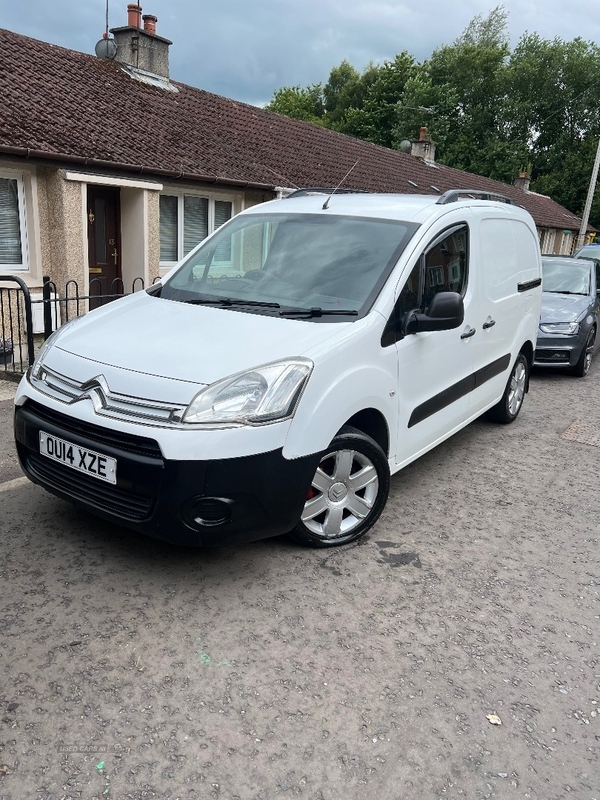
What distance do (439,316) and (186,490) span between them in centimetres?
183

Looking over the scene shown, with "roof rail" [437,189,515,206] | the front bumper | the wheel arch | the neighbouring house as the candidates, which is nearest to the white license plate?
the wheel arch

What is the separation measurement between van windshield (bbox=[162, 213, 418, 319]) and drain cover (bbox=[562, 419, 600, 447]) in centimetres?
319

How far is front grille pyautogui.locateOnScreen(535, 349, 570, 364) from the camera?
878 centimetres

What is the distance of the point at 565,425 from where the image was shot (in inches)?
259

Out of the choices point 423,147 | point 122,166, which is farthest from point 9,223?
point 423,147

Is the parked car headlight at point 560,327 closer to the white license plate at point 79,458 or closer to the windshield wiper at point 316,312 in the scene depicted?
the windshield wiper at point 316,312

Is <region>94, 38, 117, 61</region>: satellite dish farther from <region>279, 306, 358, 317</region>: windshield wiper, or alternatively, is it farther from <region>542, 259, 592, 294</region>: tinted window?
<region>279, 306, 358, 317</region>: windshield wiper

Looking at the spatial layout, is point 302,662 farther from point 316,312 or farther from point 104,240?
point 104,240

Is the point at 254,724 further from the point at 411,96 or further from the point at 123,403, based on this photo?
the point at 411,96

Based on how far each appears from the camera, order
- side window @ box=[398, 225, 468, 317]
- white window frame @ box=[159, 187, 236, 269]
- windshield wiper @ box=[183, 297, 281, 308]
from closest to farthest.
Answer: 1. windshield wiper @ box=[183, 297, 281, 308]
2. side window @ box=[398, 225, 468, 317]
3. white window frame @ box=[159, 187, 236, 269]

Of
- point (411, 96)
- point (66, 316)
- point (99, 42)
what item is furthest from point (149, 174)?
point (411, 96)

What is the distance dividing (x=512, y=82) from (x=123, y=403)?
157 feet

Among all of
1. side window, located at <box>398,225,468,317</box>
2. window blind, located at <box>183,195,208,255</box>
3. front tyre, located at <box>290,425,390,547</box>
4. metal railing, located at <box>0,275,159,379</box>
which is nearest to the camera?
front tyre, located at <box>290,425,390,547</box>

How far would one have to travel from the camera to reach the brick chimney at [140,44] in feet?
46.0
